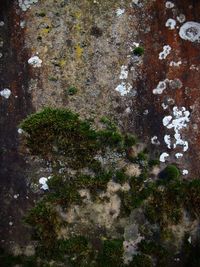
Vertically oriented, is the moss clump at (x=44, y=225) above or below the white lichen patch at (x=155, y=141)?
below

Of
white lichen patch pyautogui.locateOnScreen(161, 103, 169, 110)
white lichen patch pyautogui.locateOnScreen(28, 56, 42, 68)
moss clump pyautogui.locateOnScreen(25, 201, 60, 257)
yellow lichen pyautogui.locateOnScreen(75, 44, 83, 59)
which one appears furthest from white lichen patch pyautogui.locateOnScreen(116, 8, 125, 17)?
moss clump pyautogui.locateOnScreen(25, 201, 60, 257)

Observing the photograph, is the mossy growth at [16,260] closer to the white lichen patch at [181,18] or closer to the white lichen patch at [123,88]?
the white lichen patch at [123,88]

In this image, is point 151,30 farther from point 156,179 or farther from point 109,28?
point 156,179

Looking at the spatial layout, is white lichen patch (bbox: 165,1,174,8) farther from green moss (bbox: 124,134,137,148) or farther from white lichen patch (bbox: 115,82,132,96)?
green moss (bbox: 124,134,137,148)

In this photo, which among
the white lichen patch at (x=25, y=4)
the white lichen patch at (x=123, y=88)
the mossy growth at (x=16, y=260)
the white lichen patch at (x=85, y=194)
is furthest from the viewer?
the white lichen patch at (x=25, y=4)

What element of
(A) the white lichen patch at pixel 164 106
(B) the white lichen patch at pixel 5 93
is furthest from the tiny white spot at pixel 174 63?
(B) the white lichen patch at pixel 5 93

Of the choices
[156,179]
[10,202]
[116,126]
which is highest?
[116,126]

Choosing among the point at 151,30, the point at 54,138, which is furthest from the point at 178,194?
the point at 151,30
